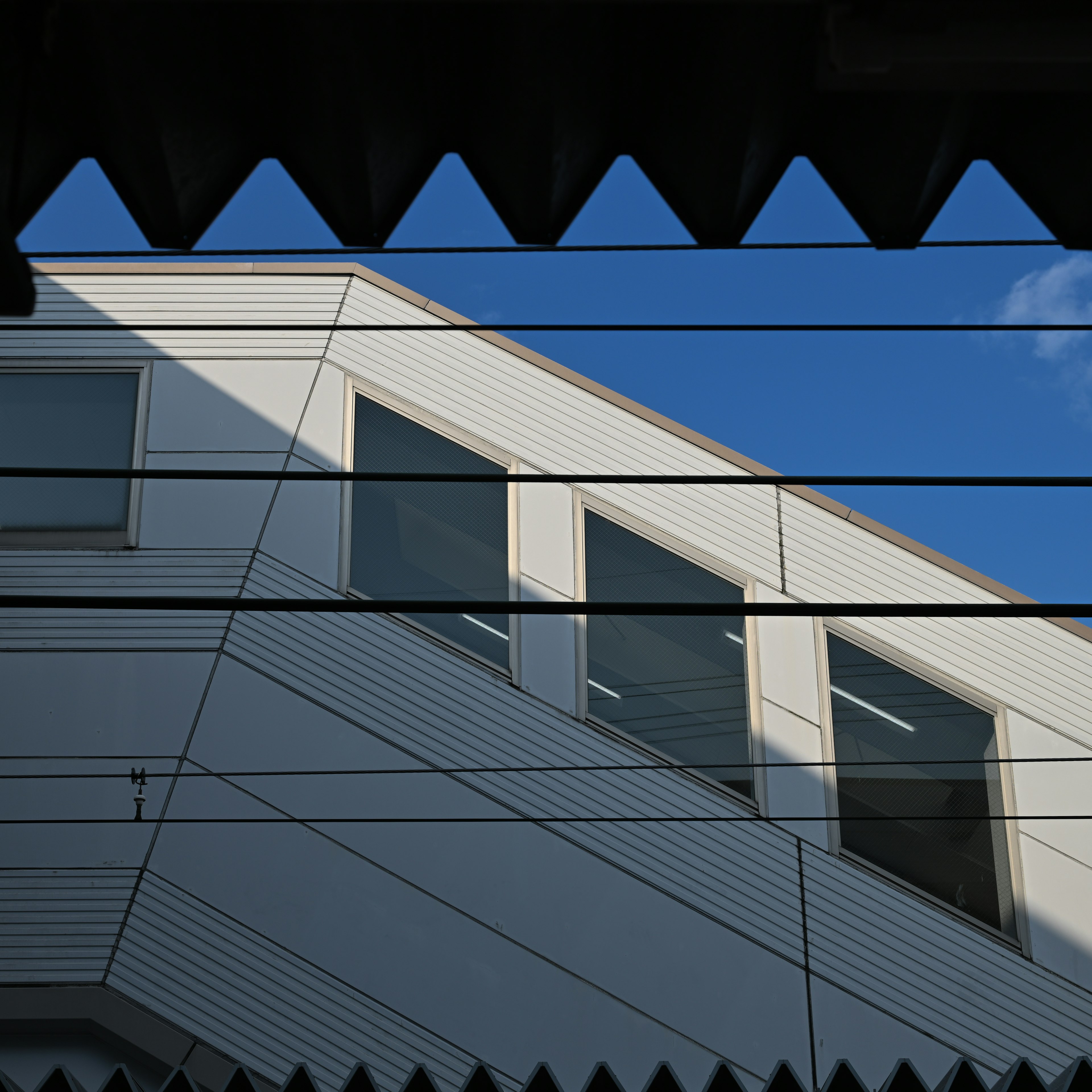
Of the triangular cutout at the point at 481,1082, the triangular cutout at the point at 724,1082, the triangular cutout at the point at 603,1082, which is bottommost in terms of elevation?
the triangular cutout at the point at 481,1082

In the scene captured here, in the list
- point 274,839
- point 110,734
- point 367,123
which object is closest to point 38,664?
point 110,734

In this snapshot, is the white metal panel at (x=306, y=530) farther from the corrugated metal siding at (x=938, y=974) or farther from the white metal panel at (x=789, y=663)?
the corrugated metal siding at (x=938, y=974)

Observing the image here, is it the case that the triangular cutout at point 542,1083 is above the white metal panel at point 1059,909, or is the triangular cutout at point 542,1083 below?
below

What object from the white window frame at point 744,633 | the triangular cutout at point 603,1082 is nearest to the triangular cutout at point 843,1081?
the triangular cutout at point 603,1082

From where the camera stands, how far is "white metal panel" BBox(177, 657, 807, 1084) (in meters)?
10.0

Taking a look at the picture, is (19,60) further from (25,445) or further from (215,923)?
(25,445)

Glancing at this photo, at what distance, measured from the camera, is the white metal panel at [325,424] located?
37.4ft

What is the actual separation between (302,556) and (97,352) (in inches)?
121

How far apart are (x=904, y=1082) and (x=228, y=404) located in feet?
28.3

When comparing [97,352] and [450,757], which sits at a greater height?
[97,352]

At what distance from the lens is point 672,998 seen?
10.0 metres

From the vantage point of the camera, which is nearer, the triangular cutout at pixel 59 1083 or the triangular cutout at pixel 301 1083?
the triangular cutout at pixel 301 1083

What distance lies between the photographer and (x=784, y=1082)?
5441 millimetres

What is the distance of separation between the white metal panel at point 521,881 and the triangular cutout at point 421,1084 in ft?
14.6
